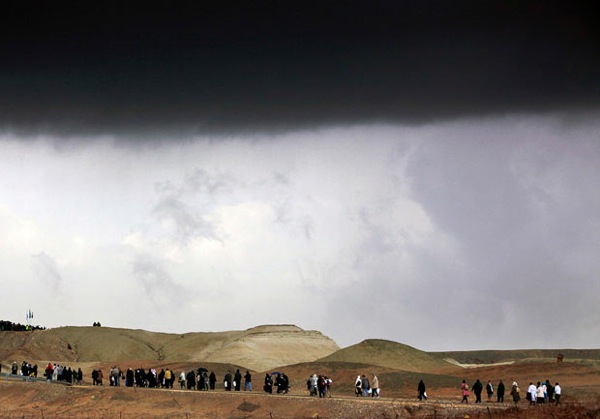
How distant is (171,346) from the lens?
151 m

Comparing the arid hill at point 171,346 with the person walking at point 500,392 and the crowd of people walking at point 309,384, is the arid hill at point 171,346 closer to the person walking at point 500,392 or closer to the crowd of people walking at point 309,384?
the crowd of people walking at point 309,384

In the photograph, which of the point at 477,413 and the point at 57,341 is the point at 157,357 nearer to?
the point at 57,341

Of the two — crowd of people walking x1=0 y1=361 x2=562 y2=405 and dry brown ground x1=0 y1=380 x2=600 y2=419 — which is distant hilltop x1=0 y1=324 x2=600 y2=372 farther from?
dry brown ground x1=0 y1=380 x2=600 y2=419

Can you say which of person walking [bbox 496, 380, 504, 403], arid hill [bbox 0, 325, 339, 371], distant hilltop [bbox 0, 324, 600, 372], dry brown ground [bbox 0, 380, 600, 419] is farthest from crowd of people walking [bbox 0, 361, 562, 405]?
arid hill [bbox 0, 325, 339, 371]

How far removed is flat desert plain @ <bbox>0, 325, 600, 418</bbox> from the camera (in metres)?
65.6

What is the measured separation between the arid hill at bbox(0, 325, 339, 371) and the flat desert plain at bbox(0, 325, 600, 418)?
184 mm

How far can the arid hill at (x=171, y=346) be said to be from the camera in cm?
13138

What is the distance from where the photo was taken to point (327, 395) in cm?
7562

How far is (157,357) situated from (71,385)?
57439 mm

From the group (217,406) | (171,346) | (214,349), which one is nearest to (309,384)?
(217,406)

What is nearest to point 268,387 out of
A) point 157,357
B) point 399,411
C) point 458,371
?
point 399,411

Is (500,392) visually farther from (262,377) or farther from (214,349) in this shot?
(214,349)

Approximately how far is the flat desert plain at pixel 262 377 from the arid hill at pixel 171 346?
0.18 meters

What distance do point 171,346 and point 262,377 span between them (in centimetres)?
5215
